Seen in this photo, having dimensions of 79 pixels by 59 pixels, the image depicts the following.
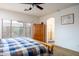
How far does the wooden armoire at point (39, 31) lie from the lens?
193 centimetres

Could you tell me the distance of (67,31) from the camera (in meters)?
1.91

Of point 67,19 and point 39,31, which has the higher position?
point 67,19

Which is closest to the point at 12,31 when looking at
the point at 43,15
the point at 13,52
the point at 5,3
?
the point at 13,52

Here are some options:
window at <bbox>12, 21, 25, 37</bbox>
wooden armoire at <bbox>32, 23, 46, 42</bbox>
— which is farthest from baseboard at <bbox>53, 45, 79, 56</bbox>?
window at <bbox>12, 21, 25, 37</bbox>

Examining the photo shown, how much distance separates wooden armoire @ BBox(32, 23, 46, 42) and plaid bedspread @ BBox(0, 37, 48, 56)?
0.10 metres

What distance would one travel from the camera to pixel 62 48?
1.92m

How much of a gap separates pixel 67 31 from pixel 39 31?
0.47 metres

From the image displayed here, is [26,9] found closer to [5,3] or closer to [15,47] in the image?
[5,3]

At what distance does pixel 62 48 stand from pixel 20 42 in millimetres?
695

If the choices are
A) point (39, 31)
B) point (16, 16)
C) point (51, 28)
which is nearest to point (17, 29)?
point (16, 16)

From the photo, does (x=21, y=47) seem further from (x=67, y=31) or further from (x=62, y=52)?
(x=67, y=31)

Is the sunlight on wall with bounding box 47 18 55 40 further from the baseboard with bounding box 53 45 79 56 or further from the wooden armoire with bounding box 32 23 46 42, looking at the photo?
the baseboard with bounding box 53 45 79 56

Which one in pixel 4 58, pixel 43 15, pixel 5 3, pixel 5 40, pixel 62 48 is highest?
pixel 5 3

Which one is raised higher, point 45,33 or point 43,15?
point 43,15
